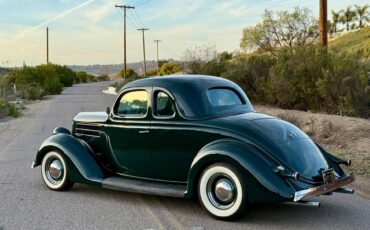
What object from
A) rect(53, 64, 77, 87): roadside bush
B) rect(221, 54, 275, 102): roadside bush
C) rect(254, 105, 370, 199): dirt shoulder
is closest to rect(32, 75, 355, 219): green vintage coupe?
rect(254, 105, 370, 199): dirt shoulder

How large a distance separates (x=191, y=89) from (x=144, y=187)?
4.50 feet

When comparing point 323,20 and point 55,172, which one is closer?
point 55,172

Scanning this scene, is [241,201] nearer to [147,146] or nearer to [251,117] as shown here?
[251,117]

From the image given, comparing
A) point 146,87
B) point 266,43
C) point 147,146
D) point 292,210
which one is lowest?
point 292,210

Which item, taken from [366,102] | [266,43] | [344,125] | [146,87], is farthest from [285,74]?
[266,43]

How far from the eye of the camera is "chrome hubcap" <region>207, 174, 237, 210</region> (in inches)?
223

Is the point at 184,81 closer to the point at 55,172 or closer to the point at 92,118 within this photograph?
the point at 92,118

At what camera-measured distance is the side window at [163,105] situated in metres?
6.48

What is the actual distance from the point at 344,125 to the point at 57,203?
7431 millimetres

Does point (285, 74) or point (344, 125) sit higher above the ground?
point (285, 74)

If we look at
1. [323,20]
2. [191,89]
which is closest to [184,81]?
[191,89]

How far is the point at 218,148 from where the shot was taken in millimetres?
5715

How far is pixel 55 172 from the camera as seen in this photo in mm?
7348

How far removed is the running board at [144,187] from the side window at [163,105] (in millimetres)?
902
